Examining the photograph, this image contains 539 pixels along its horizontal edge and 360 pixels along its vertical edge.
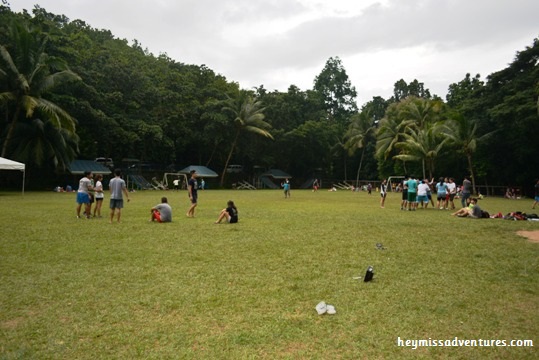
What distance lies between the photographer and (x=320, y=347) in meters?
3.78

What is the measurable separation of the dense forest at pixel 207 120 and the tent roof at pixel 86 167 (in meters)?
1.64

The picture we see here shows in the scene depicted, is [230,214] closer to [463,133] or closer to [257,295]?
[257,295]

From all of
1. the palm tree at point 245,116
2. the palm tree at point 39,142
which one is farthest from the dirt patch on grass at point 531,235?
the palm tree at point 245,116

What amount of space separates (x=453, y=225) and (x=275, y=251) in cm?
747

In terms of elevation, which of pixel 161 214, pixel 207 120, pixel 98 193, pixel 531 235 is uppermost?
pixel 207 120

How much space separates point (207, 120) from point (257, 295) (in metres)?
42.1

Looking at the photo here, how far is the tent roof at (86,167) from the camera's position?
116 feet

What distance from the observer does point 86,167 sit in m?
36.8

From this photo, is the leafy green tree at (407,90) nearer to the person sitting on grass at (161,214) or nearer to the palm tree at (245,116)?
the palm tree at (245,116)

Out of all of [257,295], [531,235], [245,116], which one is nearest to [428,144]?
[245,116]

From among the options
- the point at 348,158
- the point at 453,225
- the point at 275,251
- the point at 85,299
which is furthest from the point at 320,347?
the point at 348,158

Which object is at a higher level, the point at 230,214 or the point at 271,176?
the point at 271,176

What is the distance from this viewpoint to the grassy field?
3793mm

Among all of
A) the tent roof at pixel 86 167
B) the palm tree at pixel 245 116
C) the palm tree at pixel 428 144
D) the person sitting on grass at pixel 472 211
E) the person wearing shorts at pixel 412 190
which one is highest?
the palm tree at pixel 245 116
